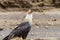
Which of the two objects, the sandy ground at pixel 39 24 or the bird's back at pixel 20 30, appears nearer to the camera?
the bird's back at pixel 20 30

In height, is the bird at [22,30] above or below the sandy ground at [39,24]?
above

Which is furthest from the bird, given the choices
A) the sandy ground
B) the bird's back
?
the sandy ground

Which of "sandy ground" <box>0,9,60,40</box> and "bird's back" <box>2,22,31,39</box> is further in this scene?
"sandy ground" <box>0,9,60,40</box>

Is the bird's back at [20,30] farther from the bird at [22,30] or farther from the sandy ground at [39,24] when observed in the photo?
the sandy ground at [39,24]

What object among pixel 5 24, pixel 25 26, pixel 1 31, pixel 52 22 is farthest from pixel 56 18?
pixel 25 26

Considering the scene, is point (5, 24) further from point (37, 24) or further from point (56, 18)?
point (56, 18)

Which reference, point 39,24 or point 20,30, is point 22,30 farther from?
point 39,24

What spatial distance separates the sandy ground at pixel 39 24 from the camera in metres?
12.7

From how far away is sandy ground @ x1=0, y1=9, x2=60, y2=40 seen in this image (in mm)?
12695

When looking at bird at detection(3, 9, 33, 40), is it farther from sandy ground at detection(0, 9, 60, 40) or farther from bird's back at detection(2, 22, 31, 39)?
sandy ground at detection(0, 9, 60, 40)

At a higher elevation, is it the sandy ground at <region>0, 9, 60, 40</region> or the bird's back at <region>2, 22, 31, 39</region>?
the bird's back at <region>2, 22, 31, 39</region>

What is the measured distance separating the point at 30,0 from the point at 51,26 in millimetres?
5124

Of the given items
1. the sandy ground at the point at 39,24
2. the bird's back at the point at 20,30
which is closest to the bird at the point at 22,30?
the bird's back at the point at 20,30

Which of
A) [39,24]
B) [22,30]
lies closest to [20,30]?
[22,30]
